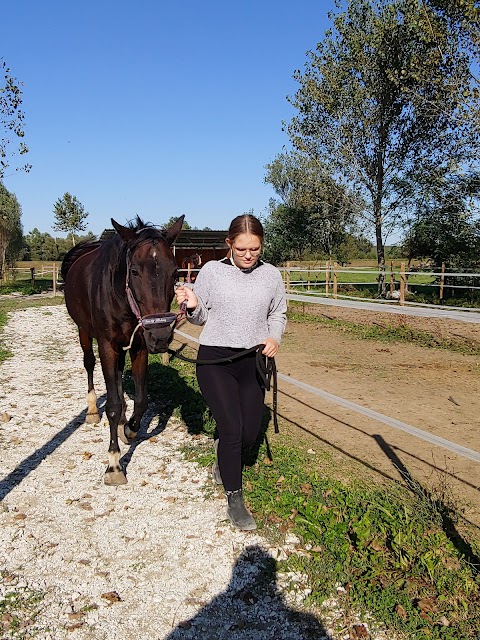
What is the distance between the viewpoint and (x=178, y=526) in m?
3.37

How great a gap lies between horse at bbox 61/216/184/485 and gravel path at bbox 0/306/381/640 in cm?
37

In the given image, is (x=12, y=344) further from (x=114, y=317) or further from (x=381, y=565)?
(x=381, y=565)

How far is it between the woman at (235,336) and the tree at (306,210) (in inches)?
850

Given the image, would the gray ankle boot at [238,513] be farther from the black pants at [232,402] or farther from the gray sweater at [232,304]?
the gray sweater at [232,304]

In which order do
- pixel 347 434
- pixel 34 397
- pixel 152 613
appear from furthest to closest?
pixel 34 397, pixel 347 434, pixel 152 613

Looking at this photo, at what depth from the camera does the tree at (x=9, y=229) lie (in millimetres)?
32931

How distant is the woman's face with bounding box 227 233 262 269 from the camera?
3131 millimetres

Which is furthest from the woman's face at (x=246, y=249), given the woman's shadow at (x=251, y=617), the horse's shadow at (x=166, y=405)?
the horse's shadow at (x=166, y=405)

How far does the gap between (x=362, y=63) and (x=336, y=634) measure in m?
22.9

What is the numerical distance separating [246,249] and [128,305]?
4.14ft

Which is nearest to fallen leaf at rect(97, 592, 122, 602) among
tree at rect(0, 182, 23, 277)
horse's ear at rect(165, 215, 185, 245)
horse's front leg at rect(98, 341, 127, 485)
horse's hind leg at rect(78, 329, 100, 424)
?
horse's front leg at rect(98, 341, 127, 485)

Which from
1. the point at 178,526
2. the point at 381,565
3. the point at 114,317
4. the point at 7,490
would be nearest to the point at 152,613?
the point at 178,526

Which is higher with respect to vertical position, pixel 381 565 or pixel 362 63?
pixel 362 63

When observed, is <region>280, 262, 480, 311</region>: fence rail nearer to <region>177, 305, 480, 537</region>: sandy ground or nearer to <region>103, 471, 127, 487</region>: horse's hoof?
→ <region>177, 305, 480, 537</region>: sandy ground
